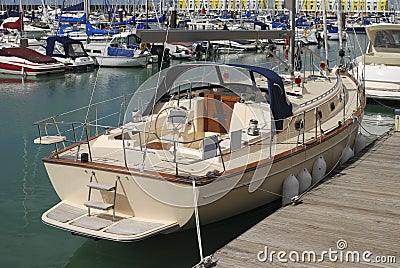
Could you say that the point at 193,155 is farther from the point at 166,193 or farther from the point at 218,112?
the point at 218,112

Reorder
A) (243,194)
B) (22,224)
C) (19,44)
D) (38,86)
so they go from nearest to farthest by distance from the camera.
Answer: (243,194), (22,224), (38,86), (19,44)

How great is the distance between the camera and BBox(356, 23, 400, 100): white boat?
21.6 m

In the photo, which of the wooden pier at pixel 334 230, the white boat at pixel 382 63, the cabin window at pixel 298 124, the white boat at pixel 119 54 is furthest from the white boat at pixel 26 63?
the wooden pier at pixel 334 230

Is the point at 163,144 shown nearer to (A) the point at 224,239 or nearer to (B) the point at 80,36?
(A) the point at 224,239

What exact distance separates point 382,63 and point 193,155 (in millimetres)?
15176

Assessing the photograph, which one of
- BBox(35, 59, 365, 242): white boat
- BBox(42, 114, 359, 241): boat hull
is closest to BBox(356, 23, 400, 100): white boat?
BBox(35, 59, 365, 242): white boat

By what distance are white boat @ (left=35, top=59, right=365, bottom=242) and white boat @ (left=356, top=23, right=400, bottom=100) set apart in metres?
9.24

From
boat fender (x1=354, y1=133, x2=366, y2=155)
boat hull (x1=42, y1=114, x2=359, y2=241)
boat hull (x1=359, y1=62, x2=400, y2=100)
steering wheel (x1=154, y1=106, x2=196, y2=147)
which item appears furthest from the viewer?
boat hull (x1=359, y1=62, x2=400, y2=100)

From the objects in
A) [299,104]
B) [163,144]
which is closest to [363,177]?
[299,104]

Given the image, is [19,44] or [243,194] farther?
[19,44]

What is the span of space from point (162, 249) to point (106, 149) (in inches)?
72.2

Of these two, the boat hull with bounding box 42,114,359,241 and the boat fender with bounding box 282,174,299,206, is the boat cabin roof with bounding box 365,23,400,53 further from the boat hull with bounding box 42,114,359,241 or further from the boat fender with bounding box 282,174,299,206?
the boat fender with bounding box 282,174,299,206

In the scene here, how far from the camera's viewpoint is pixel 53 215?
8695 millimetres

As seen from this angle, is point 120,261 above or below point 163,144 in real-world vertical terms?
below
